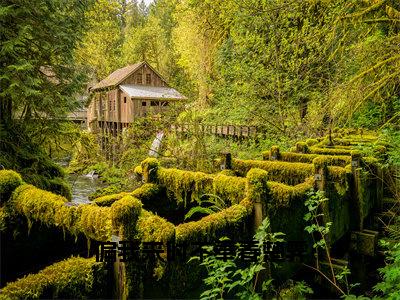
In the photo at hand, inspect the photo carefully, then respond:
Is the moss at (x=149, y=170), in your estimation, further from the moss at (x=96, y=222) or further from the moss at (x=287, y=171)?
the moss at (x=96, y=222)

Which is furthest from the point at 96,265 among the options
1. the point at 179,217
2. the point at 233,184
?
the point at 179,217

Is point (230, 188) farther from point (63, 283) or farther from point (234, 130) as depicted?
point (234, 130)

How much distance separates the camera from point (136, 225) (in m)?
3.82

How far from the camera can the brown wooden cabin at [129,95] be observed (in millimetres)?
30609

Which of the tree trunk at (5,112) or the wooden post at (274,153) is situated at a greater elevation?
the tree trunk at (5,112)

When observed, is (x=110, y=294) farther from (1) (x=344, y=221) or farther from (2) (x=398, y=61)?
(2) (x=398, y=61)

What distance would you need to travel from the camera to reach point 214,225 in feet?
14.7

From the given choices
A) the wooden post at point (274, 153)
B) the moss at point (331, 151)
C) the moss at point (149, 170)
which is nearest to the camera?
the moss at point (149, 170)

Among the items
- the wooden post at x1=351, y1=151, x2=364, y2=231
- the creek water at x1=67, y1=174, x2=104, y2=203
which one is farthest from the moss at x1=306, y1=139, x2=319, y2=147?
the creek water at x1=67, y1=174, x2=104, y2=203

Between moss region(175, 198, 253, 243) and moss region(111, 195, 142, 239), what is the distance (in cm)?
59

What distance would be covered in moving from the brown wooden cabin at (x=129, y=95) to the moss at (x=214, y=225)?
25264mm

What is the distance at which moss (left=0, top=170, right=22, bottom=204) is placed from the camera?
4820 mm

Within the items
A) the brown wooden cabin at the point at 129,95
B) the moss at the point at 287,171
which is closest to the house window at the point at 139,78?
the brown wooden cabin at the point at 129,95

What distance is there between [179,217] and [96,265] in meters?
3.83
